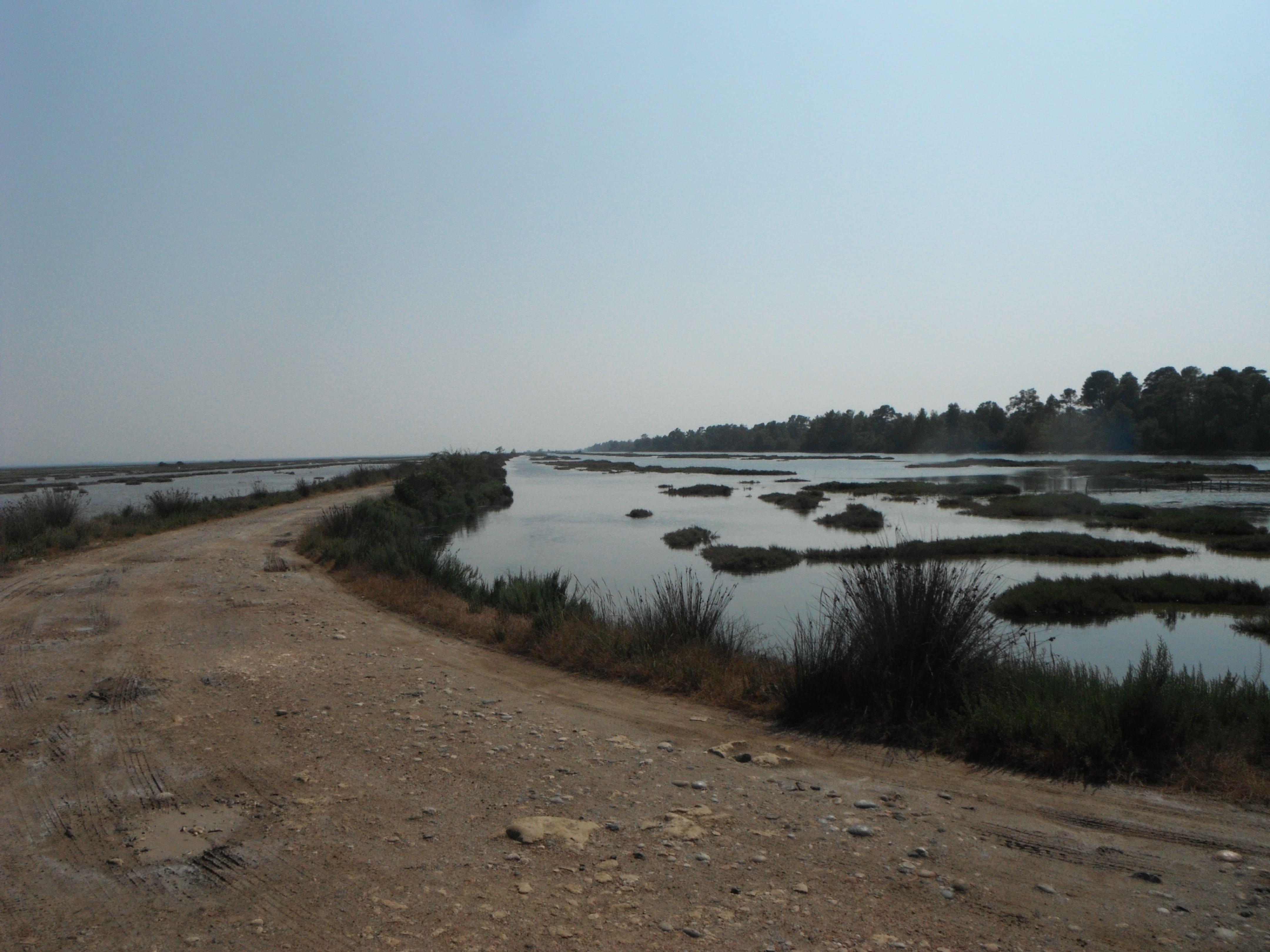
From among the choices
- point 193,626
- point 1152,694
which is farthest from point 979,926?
point 193,626

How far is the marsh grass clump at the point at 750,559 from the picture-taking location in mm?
21688

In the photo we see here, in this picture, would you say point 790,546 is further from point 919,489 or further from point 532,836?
point 919,489

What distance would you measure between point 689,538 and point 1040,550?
11787 millimetres

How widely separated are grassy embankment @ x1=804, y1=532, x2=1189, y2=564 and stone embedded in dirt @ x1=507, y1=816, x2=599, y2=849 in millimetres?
19084

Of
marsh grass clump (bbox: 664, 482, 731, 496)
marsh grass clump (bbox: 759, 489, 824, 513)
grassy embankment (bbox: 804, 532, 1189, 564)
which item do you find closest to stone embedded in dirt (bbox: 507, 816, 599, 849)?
grassy embankment (bbox: 804, 532, 1189, 564)

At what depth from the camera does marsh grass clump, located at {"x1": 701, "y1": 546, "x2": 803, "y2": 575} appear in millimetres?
21688

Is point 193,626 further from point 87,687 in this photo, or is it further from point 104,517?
point 104,517

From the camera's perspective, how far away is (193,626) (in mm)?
9547

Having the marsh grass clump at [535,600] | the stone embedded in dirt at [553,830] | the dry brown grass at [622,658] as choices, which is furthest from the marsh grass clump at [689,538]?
the stone embedded in dirt at [553,830]

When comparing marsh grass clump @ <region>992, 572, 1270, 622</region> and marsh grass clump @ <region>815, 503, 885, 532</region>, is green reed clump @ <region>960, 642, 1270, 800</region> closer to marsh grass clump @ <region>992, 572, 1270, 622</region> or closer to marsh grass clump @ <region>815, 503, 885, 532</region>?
marsh grass clump @ <region>992, 572, 1270, 622</region>

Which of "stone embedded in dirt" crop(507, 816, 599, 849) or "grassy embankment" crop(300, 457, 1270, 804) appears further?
"grassy embankment" crop(300, 457, 1270, 804)

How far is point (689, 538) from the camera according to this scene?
2769cm

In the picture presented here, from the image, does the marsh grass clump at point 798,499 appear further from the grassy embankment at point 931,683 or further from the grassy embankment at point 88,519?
the grassy embankment at point 931,683

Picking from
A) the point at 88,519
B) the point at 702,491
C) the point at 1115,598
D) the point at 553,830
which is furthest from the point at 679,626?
the point at 702,491
